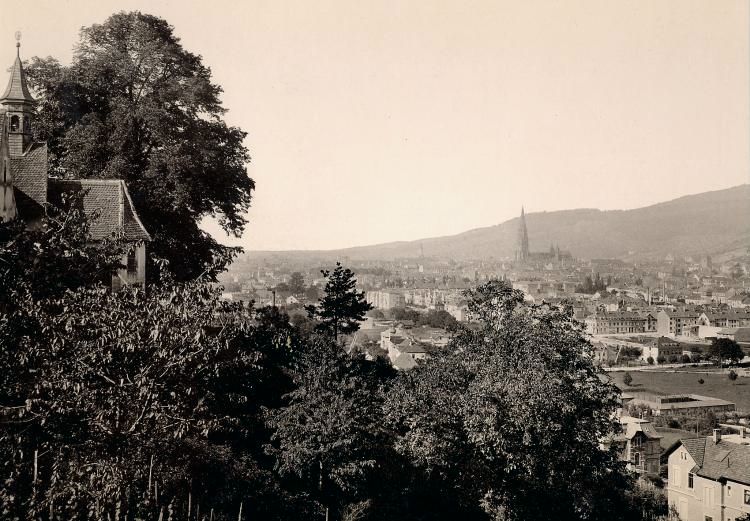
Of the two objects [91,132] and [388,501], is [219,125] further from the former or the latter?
[388,501]

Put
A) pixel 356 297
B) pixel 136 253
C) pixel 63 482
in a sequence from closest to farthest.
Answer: pixel 63 482
pixel 136 253
pixel 356 297

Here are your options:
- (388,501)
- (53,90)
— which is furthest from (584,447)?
(53,90)

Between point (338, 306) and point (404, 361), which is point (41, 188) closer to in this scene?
point (338, 306)

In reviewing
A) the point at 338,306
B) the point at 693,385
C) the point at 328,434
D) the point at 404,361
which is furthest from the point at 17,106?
the point at 693,385

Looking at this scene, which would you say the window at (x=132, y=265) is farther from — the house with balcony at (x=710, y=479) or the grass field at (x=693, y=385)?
the grass field at (x=693, y=385)

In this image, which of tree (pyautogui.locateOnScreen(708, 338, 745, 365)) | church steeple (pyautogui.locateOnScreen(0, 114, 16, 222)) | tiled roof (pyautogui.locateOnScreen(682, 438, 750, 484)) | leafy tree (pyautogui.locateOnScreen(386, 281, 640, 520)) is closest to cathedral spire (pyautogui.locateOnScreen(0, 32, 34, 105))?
church steeple (pyautogui.locateOnScreen(0, 114, 16, 222))

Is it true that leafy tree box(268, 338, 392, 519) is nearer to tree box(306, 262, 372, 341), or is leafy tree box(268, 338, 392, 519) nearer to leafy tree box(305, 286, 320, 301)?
tree box(306, 262, 372, 341)

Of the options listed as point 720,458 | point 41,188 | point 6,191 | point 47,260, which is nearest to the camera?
point 47,260
